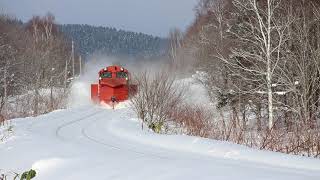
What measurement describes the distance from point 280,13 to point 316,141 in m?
11.0

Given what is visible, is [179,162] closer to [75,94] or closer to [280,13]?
[280,13]

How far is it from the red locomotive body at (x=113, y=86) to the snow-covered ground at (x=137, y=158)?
15095 mm

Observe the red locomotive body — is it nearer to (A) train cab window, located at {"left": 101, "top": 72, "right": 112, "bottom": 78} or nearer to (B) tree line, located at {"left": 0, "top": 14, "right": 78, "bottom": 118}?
(A) train cab window, located at {"left": 101, "top": 72, "right": 112, "bottom": 78}

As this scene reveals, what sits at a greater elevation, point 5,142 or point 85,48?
point 85,48

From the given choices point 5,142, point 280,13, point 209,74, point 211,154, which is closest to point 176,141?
point 211,154

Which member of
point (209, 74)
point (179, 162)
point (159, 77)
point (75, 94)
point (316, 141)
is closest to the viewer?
point (179, 162)

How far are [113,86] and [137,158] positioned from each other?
22.8 metres

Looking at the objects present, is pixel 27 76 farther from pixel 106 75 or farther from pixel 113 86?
pixel 113 86

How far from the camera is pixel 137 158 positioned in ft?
34.0

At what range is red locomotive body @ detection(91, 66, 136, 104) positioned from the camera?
3306 centimetres

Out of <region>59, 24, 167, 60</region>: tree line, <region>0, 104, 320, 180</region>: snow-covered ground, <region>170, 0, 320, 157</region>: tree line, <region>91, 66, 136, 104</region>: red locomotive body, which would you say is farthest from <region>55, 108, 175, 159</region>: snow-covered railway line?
<region>59, 24, 167, 60</region>: tree line

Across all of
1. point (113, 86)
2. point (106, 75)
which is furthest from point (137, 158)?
point (106, 75)

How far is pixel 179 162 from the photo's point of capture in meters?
9.23

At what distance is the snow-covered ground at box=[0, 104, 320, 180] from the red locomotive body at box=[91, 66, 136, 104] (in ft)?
49.5
